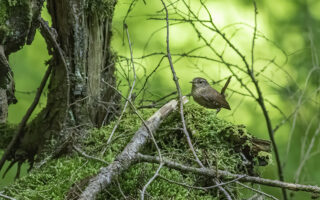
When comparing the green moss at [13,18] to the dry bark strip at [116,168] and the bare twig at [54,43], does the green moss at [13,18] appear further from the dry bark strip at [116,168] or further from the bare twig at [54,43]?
the dry bark strip at [116,168]

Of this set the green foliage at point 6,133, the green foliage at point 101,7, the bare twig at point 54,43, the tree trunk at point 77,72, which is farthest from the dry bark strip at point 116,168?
the green foliage at point 6,133

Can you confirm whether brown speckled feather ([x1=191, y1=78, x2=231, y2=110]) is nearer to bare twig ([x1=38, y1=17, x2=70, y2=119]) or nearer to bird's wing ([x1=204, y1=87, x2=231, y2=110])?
bird's wing ([x1=204, y1=87, x2=231, y2=110])

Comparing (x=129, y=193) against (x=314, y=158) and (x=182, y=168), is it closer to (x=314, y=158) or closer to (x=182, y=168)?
(x=182, y=168)

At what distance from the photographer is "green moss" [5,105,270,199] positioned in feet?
7.07

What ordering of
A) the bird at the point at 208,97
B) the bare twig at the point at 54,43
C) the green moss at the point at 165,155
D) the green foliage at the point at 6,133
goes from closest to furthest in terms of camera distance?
the green moss at the point at 165,155
the bare twig at the point at 54,43
the green foliage at the point at 6,133
the bird at the point at 208,97

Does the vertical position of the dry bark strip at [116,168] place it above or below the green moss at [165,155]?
above

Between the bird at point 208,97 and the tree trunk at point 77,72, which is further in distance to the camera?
the bird at point 208,97

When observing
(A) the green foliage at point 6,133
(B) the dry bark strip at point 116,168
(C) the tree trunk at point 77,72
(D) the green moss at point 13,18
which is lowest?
(A) the green foliage at point 6,133

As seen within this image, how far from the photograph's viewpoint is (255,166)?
2562 mm

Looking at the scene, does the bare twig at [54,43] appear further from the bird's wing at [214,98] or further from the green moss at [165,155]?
the bird's wing at [214,98]

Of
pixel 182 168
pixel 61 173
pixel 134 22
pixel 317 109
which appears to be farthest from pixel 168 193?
pixel 317 109

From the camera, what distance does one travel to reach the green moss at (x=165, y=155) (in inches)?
84.8

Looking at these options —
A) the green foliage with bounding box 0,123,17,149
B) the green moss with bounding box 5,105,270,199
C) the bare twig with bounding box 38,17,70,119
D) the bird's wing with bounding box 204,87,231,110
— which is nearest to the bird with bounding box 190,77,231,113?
the bird's wing with bounding box 204,87,231,110

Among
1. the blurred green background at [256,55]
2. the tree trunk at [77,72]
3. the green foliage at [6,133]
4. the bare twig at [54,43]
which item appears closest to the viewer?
the bare twig at [54,43]
